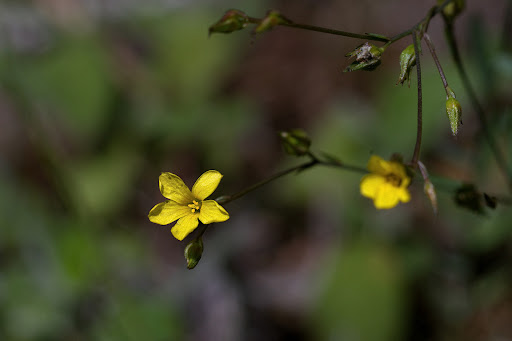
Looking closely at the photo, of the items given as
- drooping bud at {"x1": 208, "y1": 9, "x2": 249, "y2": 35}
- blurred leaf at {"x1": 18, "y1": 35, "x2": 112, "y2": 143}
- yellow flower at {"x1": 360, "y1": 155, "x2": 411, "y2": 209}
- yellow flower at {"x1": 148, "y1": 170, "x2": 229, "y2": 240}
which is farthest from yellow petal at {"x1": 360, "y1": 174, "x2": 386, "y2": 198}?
blurred leaf at {"x1": 18, "y1": 35, "x2": 112, "y2": 143}

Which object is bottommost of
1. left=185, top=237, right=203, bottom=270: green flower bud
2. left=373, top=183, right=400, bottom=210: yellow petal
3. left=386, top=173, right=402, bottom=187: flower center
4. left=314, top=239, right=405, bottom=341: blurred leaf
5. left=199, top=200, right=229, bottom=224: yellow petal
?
left=314, top=239, right=405, bottom=341: blurred leaf

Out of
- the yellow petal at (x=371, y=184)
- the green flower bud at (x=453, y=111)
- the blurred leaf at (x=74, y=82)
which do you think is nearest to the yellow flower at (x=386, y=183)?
the yellow petal at (x=371, y=184)

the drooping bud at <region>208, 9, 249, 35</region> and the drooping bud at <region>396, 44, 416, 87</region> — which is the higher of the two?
the drooping bud at <region>208, 9, 249, 35</region>

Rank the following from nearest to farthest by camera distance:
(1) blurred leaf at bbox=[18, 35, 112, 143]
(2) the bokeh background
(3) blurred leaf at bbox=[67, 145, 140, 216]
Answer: (2) the bokeh background, (3) blurred leaf at bbox=[67, 145, 140, 216], (1) blurred leaf at bbox=[18, 35, 112, 143]

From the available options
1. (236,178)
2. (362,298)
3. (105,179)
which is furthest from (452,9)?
(105,179)

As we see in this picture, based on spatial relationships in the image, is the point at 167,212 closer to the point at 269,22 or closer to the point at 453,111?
the point at 269,22

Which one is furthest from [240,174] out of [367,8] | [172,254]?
[367,8]

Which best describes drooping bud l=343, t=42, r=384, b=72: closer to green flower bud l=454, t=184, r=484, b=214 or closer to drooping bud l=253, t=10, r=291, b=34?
drooping bud l=253, t=10, r=291, b=34
